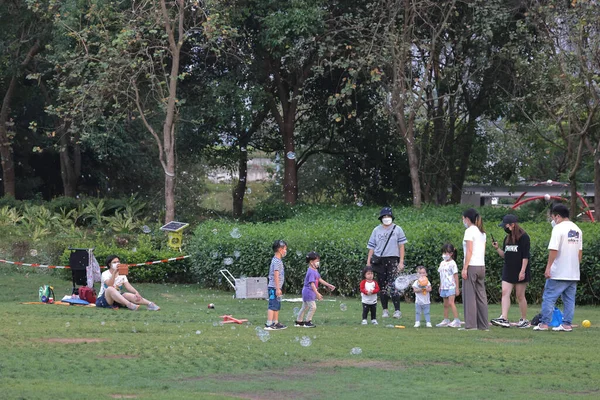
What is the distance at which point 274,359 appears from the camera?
1051 centimetres

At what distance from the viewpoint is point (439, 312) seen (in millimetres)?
16516

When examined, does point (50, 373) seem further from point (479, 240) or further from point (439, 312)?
point (439, 312)

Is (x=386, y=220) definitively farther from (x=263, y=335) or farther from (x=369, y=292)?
(x=263, y=335)

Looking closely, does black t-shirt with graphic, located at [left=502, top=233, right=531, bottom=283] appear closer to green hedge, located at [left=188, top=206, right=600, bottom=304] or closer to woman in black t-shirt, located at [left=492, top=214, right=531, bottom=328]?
woman in black t-shirt, located at [left=492, top=214, right=531, bottom=328]

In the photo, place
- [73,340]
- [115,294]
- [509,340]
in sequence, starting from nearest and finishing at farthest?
[73,340], [509,340], [115,294]

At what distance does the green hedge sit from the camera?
61.6 feet

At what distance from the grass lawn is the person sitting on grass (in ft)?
2.54

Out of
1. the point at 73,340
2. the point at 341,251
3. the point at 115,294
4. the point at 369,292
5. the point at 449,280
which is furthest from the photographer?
the point at 341,251

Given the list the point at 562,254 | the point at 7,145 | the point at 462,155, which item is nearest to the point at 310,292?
the point at 562,254

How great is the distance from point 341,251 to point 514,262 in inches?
246

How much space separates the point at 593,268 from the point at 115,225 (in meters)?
14.1

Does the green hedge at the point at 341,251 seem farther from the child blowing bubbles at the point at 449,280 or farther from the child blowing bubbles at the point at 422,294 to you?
the child blowing bubbles at the point at 422,294

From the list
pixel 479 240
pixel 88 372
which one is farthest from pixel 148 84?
pixel 88 372

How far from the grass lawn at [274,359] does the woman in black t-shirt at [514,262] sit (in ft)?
→ 1.21
